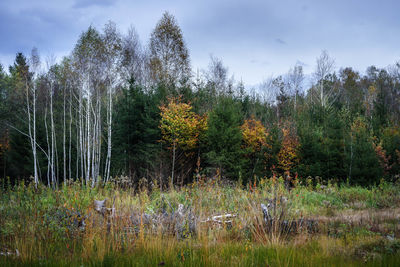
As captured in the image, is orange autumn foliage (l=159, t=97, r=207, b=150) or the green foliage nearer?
orange autumn foliage (l=159, t=97, r=207, b=150)

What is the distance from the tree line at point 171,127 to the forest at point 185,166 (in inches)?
4.3

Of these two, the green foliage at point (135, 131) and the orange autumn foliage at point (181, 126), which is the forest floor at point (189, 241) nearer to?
the orange autumn foliage at point (181, 126)

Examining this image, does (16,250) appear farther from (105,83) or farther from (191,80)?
(191,80)

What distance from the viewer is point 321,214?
678 cm

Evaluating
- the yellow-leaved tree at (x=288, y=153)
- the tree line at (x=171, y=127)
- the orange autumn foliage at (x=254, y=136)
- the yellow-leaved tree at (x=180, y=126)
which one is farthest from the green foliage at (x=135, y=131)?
the yellow-leaved tree at (x=288, y=153)

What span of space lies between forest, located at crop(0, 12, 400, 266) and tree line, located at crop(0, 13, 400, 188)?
109mm

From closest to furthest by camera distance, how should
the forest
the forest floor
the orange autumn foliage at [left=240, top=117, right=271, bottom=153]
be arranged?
1. the forest floor
2. the forest
3. the orange autumn foliage at [left=240, top=117, right=271, bottom=153]

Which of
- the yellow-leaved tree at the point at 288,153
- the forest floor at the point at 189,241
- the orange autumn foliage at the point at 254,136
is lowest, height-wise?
the forest floor at the point at 189,241

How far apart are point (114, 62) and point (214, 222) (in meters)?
17.3

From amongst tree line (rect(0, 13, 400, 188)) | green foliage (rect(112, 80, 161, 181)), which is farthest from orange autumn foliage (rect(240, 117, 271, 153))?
green foliage (rect(112, 80, 161, 181))

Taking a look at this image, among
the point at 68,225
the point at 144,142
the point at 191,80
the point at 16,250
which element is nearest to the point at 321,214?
the point at 68,225

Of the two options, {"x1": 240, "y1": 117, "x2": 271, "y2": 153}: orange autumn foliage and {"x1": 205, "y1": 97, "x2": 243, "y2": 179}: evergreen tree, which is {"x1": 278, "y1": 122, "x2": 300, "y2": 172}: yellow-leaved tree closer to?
{"x1": 240, "y1": 117, "x2": 271, "y2": 153}: orange autumn foliage

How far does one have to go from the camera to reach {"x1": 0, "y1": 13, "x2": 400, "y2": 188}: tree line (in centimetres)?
1537

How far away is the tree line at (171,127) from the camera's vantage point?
1537 cm
